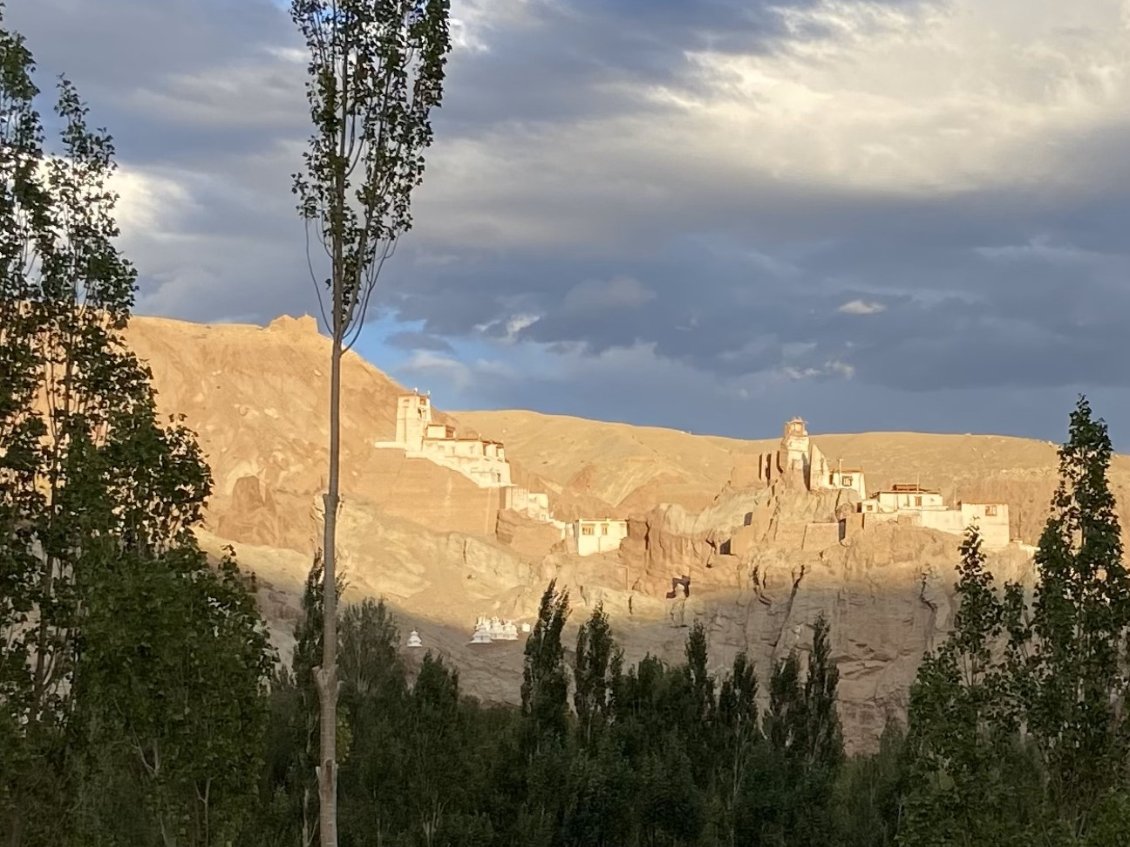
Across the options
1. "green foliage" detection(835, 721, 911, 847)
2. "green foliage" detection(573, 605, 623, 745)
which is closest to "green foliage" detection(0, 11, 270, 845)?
"green foliage" detection(835, 721, 911, 847)

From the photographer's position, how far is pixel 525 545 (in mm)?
115312

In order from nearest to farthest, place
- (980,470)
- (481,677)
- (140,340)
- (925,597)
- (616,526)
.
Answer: (481,677), (925,597), (616,526), (140,340), (980,470)

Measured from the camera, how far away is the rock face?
87.2 meters

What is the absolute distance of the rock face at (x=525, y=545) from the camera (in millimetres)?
87250

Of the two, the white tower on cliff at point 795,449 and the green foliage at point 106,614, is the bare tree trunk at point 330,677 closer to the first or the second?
the green foliage at point 106,614

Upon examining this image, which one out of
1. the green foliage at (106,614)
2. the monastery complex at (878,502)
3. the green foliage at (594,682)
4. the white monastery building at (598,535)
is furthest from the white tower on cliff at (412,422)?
the green foliage at (106,614)

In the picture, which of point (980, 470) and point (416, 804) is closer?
point (416, 804)

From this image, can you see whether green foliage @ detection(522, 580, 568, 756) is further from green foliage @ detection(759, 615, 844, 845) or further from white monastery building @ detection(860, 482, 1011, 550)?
white monastery building @ detection(860, 482, 1011, 550)

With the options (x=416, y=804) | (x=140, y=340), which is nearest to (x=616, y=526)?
(x=140, y=340)

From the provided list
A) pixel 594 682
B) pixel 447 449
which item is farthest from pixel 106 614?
pixel 447 449

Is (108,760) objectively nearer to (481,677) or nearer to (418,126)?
(418,126)

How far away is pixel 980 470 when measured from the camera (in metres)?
195

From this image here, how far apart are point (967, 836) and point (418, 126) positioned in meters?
10.1

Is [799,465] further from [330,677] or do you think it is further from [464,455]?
[330,677]
